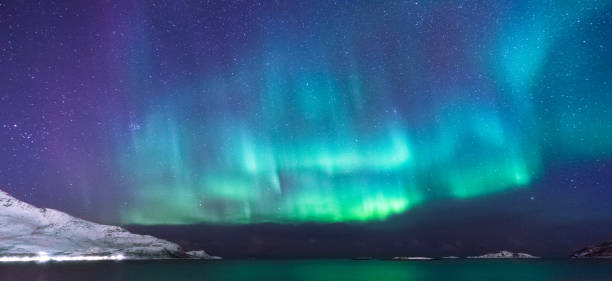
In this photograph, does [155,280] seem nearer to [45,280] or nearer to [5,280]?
[45,280]

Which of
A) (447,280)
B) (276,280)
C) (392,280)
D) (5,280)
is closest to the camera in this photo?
(5,280)

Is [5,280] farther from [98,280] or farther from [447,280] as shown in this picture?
[447,280]

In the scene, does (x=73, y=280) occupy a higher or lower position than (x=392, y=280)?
higher

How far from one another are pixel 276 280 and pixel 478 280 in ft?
199

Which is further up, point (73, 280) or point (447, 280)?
point (73, 280)

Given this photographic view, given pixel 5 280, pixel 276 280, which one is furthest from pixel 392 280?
pixel 5 280

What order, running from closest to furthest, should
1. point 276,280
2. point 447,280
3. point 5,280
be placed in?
1. point 5,280
2. point 447,280
3. point 276,280

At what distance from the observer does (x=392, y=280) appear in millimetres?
147125

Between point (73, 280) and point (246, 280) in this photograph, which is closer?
point (73, 280)

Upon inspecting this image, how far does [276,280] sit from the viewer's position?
449 feet

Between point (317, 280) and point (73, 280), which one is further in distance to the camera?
point (317, 280)

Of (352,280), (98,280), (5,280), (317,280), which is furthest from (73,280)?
(352,280)

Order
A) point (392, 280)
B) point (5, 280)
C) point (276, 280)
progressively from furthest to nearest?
point (392, 280), point (276, 280), point (5, 280)

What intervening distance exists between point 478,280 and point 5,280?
13202 centimetres
